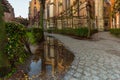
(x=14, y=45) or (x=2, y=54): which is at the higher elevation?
(x=14, y=45)

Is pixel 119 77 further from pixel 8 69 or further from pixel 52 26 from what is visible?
pixel 52 26

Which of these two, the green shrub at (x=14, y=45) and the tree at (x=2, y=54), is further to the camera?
the green shrub at (x=14, y=45)

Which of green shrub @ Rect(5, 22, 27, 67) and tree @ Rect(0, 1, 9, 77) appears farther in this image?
green shrub @ Rect(5, 22, 27, 67)

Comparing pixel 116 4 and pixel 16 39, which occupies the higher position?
pixel 116 4

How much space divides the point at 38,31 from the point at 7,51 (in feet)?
34.5

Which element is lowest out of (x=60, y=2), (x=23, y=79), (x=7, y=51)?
(x=23, y=79)

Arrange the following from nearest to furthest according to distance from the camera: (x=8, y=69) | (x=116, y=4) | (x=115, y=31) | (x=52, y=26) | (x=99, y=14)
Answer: (x=8, y=69)
(x=115, y=31)
(x=116, y=4)
(x=99, y=14)
(x=52, y=26)

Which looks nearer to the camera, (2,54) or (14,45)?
(2,54)

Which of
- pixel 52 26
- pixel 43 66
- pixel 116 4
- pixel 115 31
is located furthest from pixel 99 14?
pixel 43 66

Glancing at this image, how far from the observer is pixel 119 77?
21.4 ft

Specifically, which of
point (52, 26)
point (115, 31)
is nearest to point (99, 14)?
point (115, 31)

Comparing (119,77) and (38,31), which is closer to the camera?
(119,77)

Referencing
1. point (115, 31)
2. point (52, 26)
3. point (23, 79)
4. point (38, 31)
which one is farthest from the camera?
point (52, 26)

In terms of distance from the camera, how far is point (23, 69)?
7.82 metres
